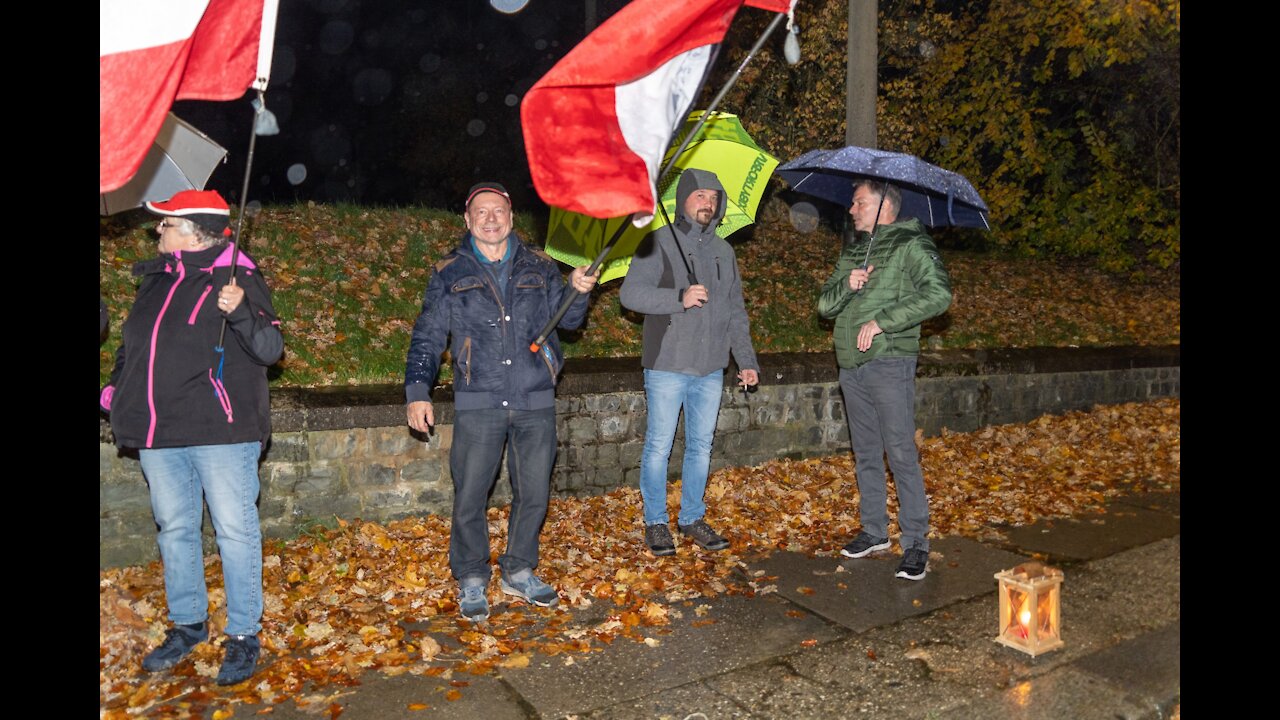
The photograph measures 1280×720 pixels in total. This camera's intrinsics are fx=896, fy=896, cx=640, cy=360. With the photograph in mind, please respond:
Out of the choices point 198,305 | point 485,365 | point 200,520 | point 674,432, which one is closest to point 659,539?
point 674,432

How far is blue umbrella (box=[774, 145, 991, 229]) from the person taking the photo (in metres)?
5.33

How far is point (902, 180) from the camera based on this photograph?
17.1 ft

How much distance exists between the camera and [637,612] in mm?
4918

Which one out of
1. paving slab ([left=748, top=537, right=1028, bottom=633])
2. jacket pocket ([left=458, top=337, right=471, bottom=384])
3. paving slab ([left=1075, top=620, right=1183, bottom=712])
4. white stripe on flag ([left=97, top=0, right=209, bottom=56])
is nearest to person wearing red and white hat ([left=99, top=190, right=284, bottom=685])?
white stripe on flag ([left=97, top=0, right=209, bottom=56])

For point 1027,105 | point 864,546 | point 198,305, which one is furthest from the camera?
point 1027,105

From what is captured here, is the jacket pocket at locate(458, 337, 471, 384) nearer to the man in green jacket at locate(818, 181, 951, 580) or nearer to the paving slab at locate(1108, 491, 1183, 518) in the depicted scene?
the man in green jacket at locate(818, 181, 951, 580)

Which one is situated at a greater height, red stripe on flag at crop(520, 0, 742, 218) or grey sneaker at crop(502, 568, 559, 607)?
red stripe on flag at crop(520, 0, 742, 218)

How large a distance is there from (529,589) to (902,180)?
3.17m

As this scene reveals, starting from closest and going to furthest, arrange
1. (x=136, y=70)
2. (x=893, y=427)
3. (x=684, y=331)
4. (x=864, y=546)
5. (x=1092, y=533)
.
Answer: (x=136, y=70) → (x=893, y=427) → (x=684, y=331) → (x=864, y=546) → (x=1092, y=533)

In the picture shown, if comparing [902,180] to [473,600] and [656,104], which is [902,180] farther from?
[473,600]

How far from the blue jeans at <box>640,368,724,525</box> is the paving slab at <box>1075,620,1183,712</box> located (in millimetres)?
2542

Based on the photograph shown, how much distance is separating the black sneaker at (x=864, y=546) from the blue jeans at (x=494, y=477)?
209cm

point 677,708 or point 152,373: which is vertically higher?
point 152,373

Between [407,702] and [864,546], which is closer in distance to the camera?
[407,702]
